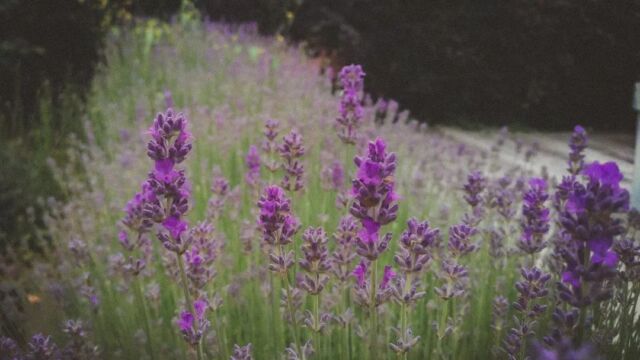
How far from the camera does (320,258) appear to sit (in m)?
1.47

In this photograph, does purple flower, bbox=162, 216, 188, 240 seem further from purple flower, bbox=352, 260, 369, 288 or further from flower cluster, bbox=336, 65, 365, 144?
flower cluster, bbox=336, 65, 365, 144

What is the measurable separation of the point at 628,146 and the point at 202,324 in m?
6.91

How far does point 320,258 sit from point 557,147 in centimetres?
623

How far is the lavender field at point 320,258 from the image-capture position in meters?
1.35

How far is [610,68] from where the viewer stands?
27.0ft

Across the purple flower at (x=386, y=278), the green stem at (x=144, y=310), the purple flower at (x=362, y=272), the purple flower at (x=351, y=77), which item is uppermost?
the purple flower at (x=351, y=77)

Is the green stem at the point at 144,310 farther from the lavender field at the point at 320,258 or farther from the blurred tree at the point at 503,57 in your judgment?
the blurred tree at the point at 503,57

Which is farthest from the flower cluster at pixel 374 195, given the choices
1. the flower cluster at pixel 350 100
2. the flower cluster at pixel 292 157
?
the flower cluster at pixel 350 100

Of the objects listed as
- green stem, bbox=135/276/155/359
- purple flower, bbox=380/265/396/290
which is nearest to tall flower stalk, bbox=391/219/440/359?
purple flower, bbox=380/265/396/290

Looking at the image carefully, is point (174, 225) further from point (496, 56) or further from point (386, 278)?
point (496, 56)

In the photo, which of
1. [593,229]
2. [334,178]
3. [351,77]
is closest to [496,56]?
[334,178]

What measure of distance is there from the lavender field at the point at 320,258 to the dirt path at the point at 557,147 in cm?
170

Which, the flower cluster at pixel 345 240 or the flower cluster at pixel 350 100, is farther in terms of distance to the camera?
the flower cluster at pixel 350 100

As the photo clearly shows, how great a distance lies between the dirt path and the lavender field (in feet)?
5.59
